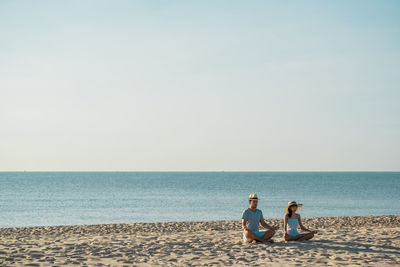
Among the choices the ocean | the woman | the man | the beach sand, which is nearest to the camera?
the beach sand

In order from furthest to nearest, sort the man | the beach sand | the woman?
the woman
the man
the beach sand

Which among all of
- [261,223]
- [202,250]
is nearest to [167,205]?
[261,223]

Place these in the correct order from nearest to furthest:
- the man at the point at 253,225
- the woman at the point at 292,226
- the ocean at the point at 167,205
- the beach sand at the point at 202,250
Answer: the beach sand at the point at 202,250 < the man at the point at 253,225 < the woman at the point at 292,226 < the ocean at the point at 167,205

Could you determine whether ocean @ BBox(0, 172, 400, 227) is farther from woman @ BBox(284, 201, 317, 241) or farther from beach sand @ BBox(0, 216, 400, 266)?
woman @ BBox(284, 201, 317, 241)

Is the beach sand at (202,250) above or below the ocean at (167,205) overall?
above

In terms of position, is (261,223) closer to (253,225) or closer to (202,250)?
(253,225)

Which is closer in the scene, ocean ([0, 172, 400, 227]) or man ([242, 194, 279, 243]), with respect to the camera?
man ([242, 194, 279, 243])

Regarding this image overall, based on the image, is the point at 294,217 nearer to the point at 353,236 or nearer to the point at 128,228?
→ the point at 353,236

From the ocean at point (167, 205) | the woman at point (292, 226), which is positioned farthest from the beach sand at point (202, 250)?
the ocean at point (167, 205)

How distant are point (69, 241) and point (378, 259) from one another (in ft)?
26.8

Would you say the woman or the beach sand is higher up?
the woman

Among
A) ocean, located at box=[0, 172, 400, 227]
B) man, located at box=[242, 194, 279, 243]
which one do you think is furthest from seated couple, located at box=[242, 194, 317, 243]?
ocean, located at box=[0, 172, 400, 227]

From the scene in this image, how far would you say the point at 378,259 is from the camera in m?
9.20

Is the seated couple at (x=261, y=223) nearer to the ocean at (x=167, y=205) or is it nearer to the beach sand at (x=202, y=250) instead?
the beach sand at (x=202, y=250)
